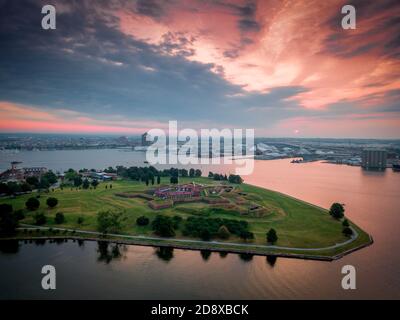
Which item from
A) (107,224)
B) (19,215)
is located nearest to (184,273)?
(107,224)

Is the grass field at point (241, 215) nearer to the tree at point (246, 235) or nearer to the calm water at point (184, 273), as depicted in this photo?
the tree at point (246, 235)

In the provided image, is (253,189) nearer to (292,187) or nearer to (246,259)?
(292,187)

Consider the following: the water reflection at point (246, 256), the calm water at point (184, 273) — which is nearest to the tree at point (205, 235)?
the calm water at point (184, 273)

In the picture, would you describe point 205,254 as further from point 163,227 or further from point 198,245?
point 163,227

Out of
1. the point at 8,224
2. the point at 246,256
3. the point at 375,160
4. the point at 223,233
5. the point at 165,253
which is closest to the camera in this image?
the point at 246,256

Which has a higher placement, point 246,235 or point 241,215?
point 241,215

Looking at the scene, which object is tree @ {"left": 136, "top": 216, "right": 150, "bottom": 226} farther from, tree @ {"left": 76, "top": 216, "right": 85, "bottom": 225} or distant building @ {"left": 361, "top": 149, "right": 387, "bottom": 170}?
distant building @ {"left": 361, "top": 149, "right": 387, "bottom": 170}

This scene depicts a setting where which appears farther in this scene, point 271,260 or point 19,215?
point 19,215
